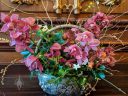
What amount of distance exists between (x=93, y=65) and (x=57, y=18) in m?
0.33

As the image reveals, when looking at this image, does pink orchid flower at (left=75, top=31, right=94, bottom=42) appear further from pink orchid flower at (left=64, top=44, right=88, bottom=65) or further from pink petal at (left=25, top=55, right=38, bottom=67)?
pink petal at (left=25, top=55, right=38, bottom=67)

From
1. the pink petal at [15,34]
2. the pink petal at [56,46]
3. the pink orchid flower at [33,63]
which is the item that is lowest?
the pink orchid flower at [33,63]

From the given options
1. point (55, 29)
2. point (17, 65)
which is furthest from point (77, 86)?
point (17, 65)

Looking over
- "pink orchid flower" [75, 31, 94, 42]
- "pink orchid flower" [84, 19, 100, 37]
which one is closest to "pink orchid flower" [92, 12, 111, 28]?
"pink orchid flower" [84, 19, 100, 37]

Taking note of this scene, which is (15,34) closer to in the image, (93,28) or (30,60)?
(30,60)

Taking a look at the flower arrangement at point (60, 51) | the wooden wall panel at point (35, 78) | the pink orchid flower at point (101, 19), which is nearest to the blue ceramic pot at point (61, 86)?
the flower arrangement at point (60, 51)

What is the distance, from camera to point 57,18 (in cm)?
121

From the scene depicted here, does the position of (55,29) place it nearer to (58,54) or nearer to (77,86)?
(58,54)

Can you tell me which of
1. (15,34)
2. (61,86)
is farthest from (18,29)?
(61,86)

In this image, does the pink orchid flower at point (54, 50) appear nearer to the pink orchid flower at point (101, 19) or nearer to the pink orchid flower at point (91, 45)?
the pink orchid flower at point (91, 45)

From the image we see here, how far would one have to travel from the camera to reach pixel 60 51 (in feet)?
3.24

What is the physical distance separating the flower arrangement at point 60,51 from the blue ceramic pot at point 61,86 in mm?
11

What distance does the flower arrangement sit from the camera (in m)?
0.93

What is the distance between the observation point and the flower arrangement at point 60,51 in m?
0.93
